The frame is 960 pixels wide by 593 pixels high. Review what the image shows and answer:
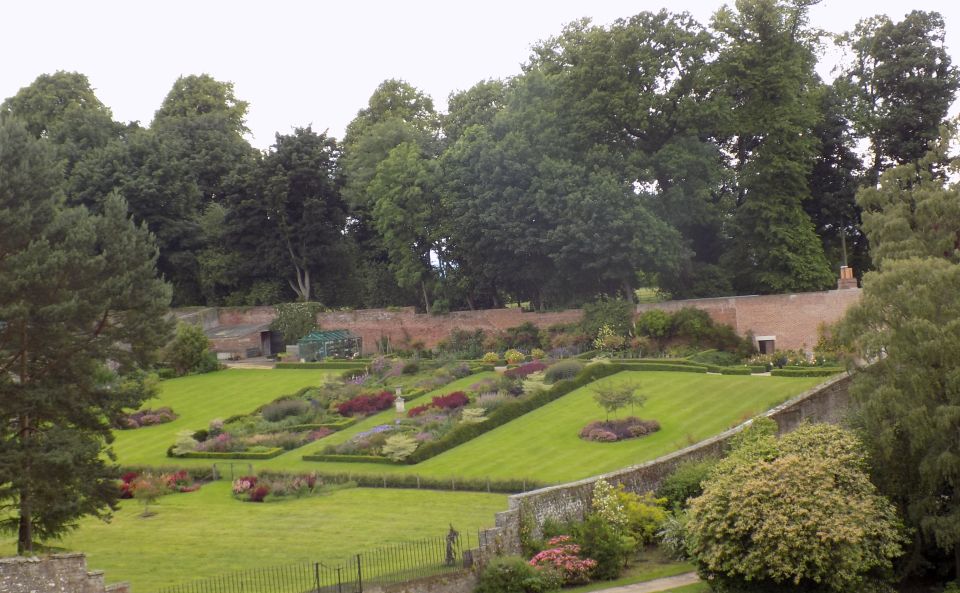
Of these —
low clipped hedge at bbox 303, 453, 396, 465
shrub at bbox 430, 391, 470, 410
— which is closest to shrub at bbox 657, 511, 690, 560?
low clipped hedge at bbox 303, 453, 396, 465

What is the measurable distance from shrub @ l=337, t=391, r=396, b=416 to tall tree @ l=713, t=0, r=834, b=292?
1713 cm

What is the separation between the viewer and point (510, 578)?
67.4 ft

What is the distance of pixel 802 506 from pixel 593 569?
430 cm

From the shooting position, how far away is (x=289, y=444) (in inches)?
1417

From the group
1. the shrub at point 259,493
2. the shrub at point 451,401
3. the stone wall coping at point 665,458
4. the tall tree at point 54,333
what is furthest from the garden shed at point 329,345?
the stone wall coping at point 665,458

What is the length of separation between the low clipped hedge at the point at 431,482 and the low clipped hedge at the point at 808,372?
1234 centimetres

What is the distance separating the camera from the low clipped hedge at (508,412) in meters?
32.6

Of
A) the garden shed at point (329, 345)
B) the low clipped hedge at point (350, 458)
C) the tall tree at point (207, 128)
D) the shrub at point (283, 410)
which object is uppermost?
the tall tree at point (207, 128)

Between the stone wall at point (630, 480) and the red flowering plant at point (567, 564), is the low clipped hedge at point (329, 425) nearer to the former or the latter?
the stone wall at point (630, 480)

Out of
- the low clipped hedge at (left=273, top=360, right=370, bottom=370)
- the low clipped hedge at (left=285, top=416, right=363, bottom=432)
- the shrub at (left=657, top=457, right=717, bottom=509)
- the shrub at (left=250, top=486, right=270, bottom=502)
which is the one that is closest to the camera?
the shrub at (left=657, top=457, right=717, bottom=509)

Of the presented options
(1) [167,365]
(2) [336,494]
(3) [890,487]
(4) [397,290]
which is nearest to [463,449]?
(2) [336,494]

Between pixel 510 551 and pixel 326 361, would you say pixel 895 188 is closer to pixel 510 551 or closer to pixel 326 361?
pixel 510 551

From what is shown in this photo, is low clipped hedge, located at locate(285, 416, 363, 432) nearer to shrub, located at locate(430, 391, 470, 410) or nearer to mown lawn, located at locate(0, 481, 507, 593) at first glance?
shrub, located at locate(430, 391, 470, 410)

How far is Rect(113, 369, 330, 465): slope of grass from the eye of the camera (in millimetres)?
37969
